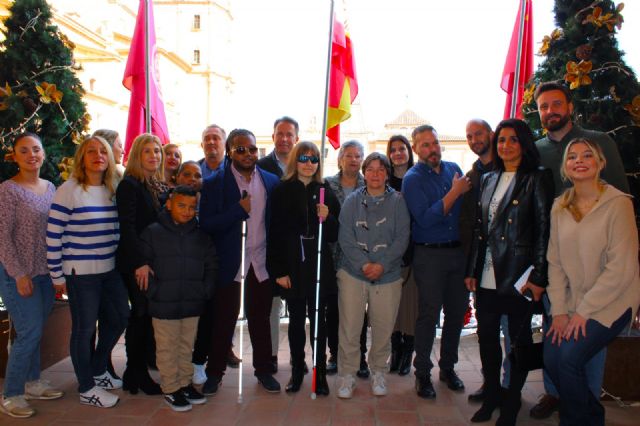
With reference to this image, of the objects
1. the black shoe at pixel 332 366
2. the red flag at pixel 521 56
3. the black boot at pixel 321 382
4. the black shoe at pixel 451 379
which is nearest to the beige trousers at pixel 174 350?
the black boot at pixel 321 382

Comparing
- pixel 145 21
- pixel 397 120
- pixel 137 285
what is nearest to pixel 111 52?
pixel 397 120

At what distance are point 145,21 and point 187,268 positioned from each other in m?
3.30

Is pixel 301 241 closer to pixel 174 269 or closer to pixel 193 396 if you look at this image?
pixel 174 269

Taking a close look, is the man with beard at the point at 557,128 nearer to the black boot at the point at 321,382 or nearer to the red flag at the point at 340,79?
the black boot at the point at 321,382

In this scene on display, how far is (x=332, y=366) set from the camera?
416 centimetres

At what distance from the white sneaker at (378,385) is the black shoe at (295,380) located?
1.78ft

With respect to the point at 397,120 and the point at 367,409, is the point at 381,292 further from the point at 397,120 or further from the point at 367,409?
the point at 397,120

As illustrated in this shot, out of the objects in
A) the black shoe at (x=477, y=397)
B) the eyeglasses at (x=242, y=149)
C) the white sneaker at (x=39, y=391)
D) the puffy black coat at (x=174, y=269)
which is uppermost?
the eyeglasses at (x=242, y=149)

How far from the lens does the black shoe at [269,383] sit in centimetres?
371

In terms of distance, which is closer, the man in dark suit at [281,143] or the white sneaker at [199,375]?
the white sneaker at [199,375]

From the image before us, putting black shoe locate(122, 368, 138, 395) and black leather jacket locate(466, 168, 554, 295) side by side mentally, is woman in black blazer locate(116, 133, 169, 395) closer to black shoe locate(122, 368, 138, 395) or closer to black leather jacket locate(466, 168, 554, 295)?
black shoe locate(122, 368, 138, 395)

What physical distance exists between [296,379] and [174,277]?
1.20 meters

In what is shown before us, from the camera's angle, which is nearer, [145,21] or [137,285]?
[137,285]

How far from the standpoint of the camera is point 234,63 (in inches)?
2163
